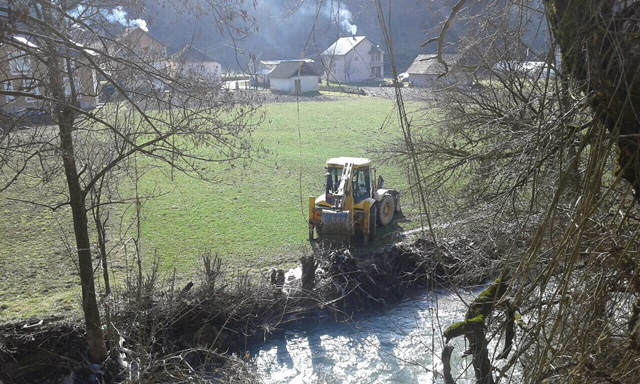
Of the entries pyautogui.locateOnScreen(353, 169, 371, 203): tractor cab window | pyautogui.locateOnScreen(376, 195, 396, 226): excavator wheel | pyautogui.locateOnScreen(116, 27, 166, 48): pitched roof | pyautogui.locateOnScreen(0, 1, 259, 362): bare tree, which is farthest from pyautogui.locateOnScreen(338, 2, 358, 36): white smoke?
pyautogui.locateOnScreen(376, 195, 396, 226): excavator wheel

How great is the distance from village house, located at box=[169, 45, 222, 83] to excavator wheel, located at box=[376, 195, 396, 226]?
6.56 meters

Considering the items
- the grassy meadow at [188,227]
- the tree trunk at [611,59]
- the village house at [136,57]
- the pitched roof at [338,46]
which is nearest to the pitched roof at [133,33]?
the village house at [136,57]

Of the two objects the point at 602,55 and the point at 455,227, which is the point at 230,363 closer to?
the point at 455,227

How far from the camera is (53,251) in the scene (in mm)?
12812

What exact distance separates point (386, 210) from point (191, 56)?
760 cm

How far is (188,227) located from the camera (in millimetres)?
14578

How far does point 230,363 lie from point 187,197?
10234mm

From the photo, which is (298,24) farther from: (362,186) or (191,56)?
(362,186)

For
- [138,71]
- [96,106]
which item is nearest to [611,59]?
[138,71]

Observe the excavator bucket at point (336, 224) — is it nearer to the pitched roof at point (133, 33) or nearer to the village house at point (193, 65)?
the village house at point (193, 65)

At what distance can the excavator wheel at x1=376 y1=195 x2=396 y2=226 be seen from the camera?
579 inches

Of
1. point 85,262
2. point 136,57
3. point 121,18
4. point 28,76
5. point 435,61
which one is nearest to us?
point 28,76

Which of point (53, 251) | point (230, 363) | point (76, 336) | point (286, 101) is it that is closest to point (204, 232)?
point (53, 251)

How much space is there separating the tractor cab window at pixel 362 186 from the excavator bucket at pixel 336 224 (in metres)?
1.04
